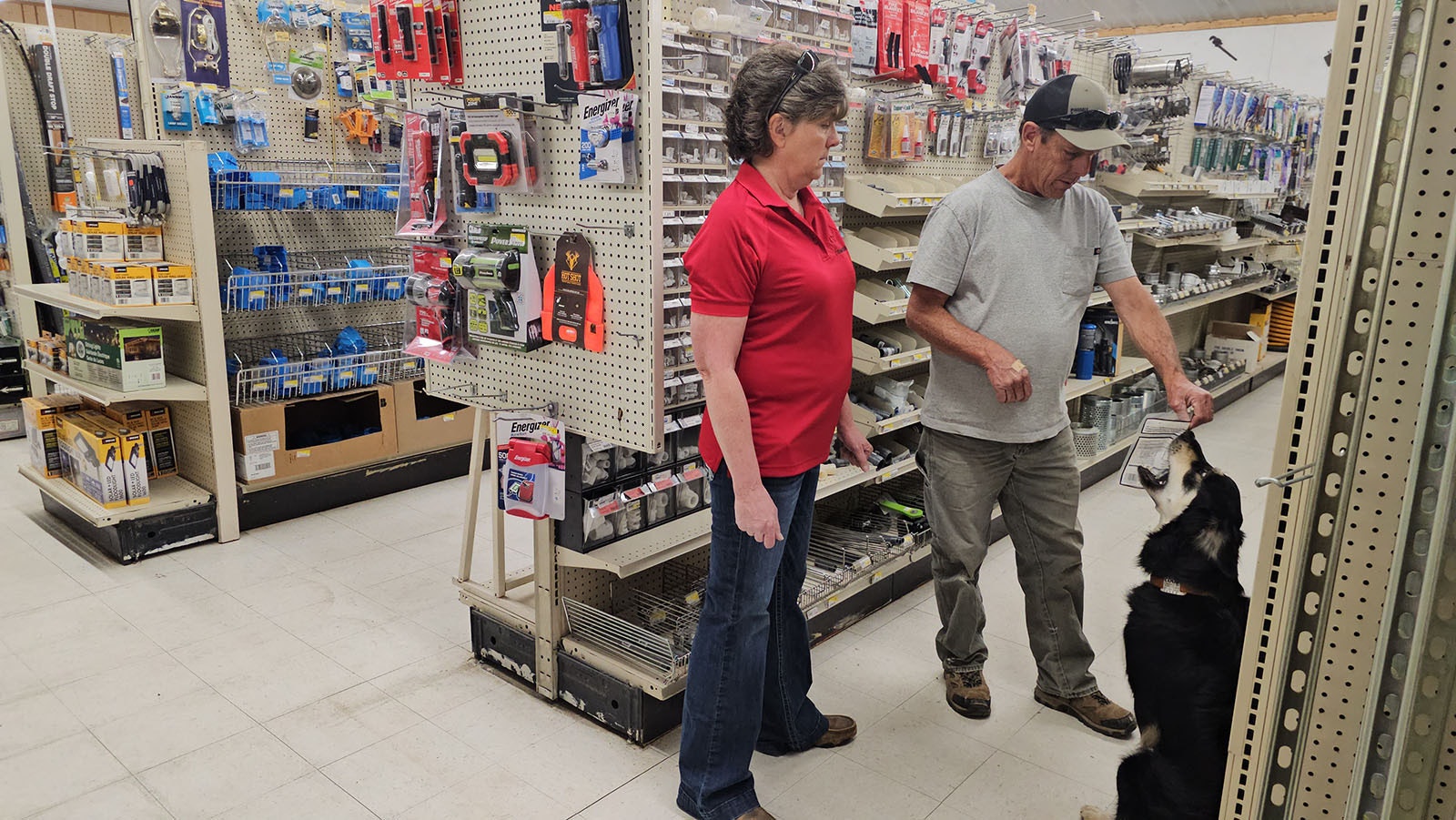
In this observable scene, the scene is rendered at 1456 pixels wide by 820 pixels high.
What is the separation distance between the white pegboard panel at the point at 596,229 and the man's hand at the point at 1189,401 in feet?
4.26

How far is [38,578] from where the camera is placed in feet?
12.2

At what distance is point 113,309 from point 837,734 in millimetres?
3180

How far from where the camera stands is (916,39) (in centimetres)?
365

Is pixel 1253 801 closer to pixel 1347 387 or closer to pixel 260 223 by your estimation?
pixel 1347 387

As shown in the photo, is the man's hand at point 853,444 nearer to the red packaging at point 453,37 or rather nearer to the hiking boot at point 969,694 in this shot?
the hiking boot at point 969,694

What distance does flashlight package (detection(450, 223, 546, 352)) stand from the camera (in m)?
2.54

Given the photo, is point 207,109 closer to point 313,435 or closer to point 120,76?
point 313,435

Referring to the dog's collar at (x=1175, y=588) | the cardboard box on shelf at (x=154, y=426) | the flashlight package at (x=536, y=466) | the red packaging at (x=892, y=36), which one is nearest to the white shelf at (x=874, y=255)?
the red packaging at (x=892, y=36)

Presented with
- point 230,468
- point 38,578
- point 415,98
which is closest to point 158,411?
point 230,468

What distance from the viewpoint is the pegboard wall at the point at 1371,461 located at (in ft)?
3.97

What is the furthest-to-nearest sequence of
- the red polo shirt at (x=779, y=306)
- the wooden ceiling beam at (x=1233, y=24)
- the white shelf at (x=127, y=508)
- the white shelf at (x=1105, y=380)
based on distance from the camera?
the wooden ceiling beam at (x=1233, y=24) < the white shelf at (x=1105, y=380) < the white shelf at (x=127, y=508) < the red polo shirt at (x=779, y=306)

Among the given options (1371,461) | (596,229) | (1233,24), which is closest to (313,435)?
(596,229)

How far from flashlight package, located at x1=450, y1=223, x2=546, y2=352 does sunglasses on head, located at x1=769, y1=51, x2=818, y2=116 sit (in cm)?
92

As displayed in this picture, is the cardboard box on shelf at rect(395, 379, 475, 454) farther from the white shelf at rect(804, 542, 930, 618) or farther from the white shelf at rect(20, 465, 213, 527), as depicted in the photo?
the white shelf at rect(804, 542, 930, 618)
